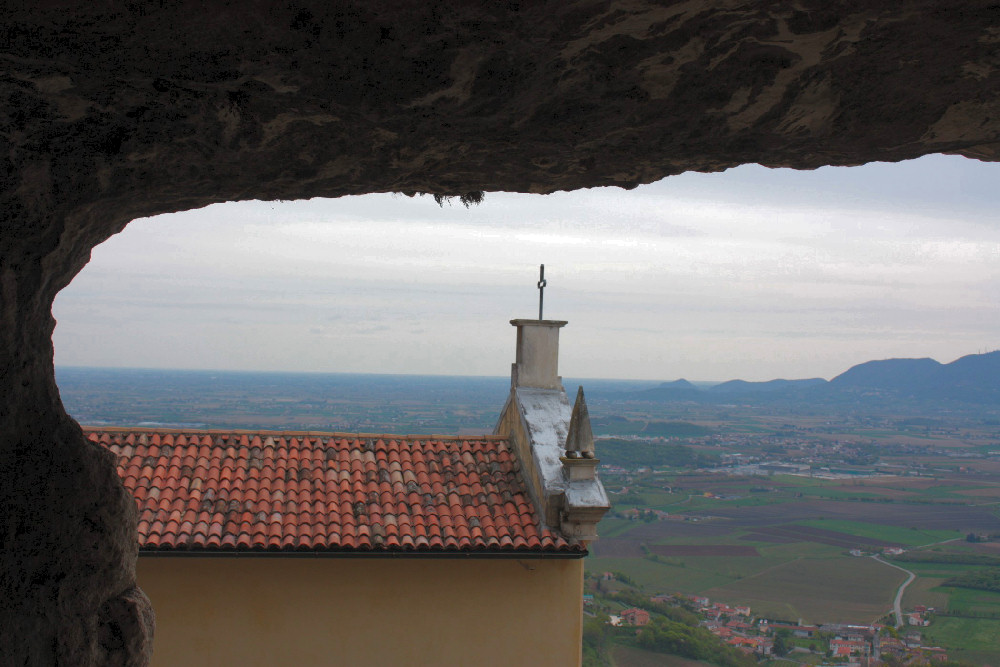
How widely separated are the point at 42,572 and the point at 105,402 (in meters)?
85.0

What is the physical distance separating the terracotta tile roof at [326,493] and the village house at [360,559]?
0.02m

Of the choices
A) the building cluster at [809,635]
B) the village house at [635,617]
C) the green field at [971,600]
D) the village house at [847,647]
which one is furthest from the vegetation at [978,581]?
the village house at [635,617]

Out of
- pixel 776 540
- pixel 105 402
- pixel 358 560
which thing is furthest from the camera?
pixel 105 402

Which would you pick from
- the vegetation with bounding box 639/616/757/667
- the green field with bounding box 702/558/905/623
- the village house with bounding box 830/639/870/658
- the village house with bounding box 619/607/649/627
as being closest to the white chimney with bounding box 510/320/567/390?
the vegetation with bounding box 639/616/757/667

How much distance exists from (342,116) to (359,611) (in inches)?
347

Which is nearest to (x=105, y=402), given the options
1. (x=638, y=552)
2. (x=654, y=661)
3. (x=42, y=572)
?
(x=638, y=552)

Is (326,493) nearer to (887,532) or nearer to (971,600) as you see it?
(971,600)

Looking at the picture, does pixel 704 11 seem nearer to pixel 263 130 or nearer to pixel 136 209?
pixel 263 130

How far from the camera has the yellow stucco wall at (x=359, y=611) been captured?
32.3 ft

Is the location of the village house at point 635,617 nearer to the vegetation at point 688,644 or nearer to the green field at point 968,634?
the vegetation at point 688,644

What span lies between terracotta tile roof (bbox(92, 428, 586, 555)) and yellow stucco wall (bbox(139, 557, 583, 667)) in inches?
15.3

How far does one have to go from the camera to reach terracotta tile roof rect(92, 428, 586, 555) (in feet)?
32.0

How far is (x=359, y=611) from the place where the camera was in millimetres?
10078

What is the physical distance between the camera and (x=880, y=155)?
2502 mm
